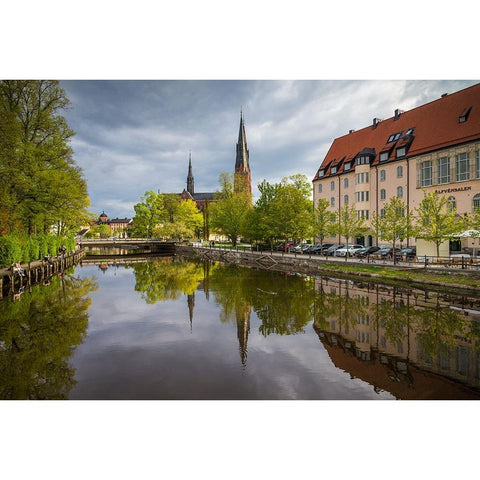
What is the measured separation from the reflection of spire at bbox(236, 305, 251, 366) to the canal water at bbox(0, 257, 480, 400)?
4 centimetres

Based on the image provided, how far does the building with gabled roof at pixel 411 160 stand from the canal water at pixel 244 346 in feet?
47.0

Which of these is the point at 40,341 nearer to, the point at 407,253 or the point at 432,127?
the point at 407,253

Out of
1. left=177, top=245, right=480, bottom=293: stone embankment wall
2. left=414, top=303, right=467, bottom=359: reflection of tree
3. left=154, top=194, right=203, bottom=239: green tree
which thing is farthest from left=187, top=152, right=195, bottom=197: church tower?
left=414, top=303, right=467, bottom=359: reflection of tree

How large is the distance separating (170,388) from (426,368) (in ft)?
17.8

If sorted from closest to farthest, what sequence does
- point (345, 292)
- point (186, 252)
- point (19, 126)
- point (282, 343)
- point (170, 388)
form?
point (170, 388)
point (282, 343)
point (345, 292)
point (19, 126)
point (186, 252)

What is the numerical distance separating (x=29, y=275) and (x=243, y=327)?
1438 centimetres

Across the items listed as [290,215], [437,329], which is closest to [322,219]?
[290,215]

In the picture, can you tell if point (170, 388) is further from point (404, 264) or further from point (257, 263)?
point (257, 263)

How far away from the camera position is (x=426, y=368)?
22.0ft

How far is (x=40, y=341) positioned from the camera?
845cm

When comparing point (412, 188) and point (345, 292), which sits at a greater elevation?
point (412, 188)

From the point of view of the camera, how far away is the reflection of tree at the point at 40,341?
19.5 ft

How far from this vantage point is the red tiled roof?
24.0 m
